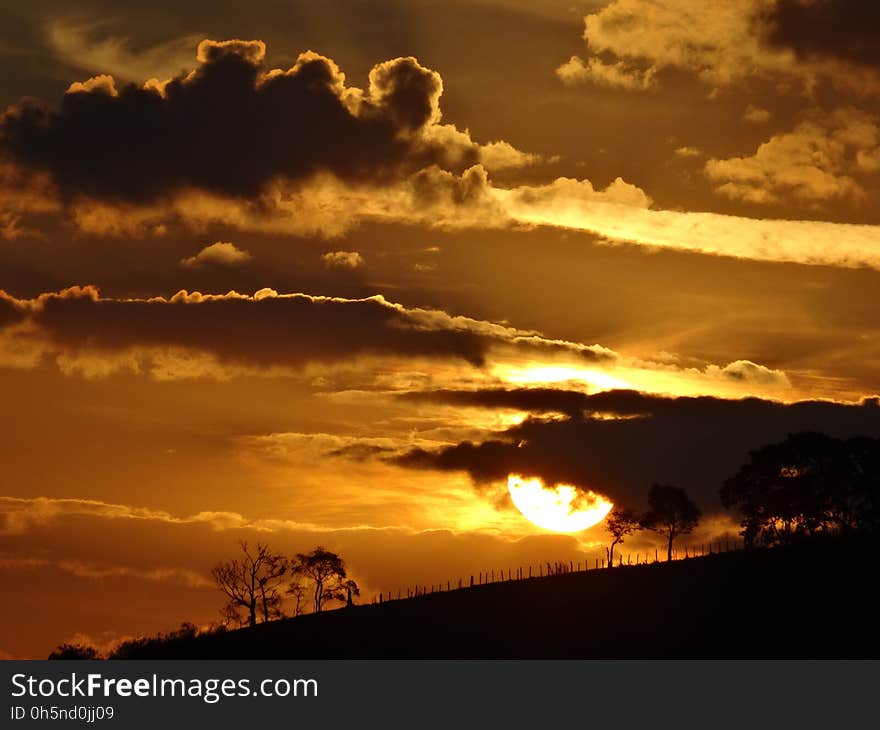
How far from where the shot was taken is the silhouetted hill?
154500mm

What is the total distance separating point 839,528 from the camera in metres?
198

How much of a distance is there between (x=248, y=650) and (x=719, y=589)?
58388 millimetres

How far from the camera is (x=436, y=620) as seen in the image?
586 feet

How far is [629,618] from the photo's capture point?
544 feet

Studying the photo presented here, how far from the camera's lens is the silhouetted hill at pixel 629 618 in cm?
15450
